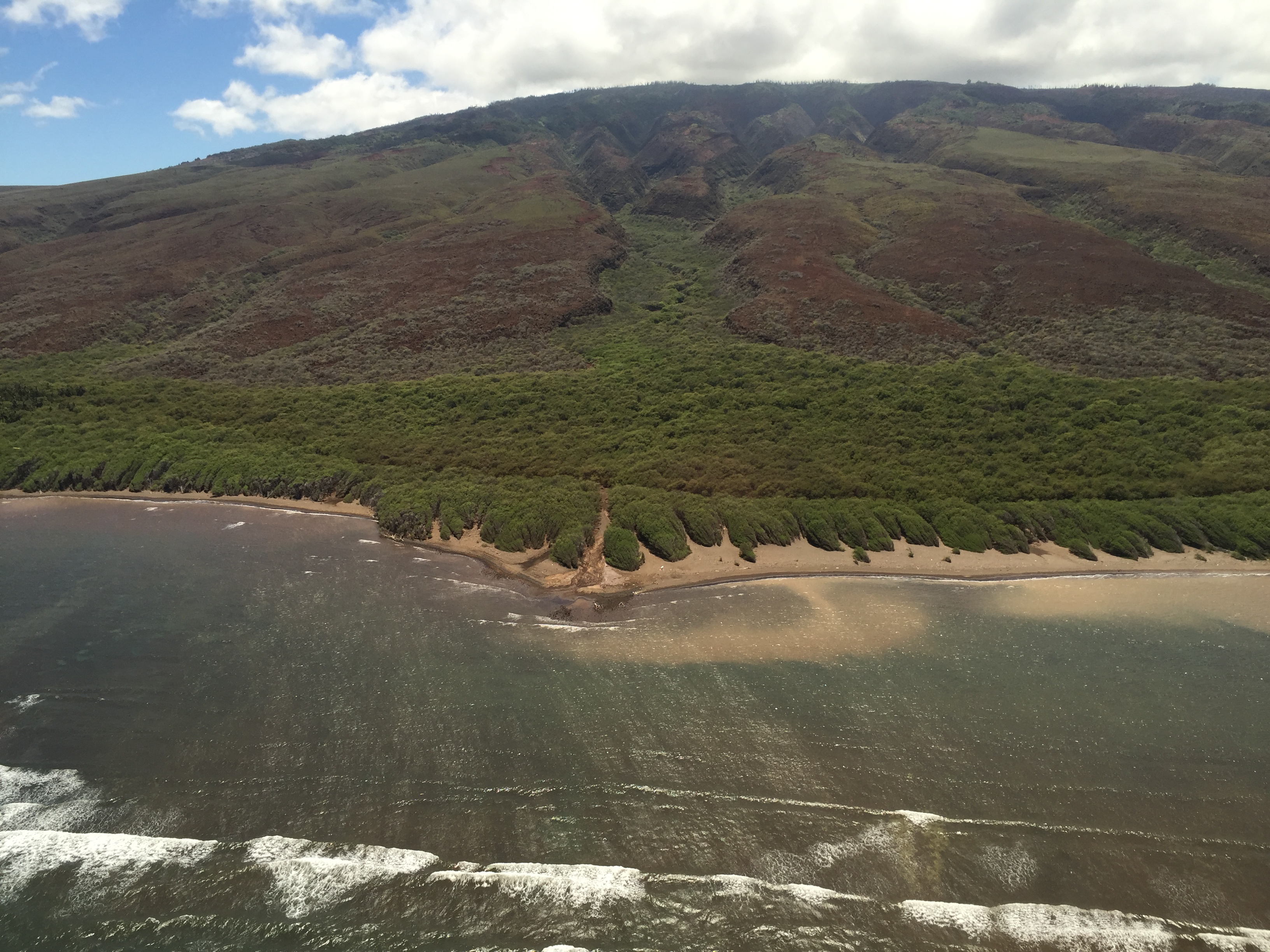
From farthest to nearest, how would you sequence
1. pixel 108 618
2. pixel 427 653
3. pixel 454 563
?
pixel 454 563
pixel 108 618
pixel 427 653

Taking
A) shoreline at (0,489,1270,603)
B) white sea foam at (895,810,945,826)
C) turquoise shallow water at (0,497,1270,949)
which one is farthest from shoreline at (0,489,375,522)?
white sea foam at (895,810,945,826)

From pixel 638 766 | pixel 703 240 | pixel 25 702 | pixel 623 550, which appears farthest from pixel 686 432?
pixel 703 240

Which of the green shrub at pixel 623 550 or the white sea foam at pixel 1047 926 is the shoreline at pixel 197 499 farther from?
the white sea foam at pixel 1047 926

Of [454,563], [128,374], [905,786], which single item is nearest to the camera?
[905,786]

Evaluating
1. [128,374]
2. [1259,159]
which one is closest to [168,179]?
[128,374]

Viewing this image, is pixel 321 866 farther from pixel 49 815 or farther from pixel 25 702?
pixel 25 702

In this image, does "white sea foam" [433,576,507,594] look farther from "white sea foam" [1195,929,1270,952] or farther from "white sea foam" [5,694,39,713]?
"white sea foam" [1195,929,1270,952]

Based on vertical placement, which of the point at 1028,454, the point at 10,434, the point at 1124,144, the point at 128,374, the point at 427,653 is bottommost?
the point at 427,653

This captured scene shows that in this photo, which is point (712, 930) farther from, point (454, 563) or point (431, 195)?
point (431, 195)
